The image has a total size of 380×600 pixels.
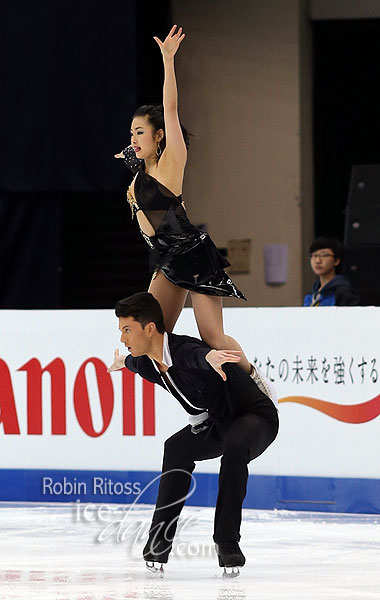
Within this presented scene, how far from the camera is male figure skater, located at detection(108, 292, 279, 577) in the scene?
407 centimetres

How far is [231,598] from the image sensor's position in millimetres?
3719

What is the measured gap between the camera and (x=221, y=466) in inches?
163

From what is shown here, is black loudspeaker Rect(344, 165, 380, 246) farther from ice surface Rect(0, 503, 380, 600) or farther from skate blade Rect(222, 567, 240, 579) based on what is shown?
skate blade Rect(222, 567, 240, 579)

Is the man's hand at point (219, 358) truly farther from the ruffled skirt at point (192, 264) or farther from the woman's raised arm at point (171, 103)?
the woman's raised arm at point (171, 103)

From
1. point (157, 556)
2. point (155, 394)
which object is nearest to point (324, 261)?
point (155, 394)

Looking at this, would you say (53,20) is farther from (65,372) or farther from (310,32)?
(65,372)

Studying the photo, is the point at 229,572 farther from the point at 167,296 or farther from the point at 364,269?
the point at 364,269

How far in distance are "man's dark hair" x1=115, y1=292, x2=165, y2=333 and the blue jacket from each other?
8.94 feet

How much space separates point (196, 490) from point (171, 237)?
1917 millimetres

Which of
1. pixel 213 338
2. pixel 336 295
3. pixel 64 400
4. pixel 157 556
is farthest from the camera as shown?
pixel 336 295

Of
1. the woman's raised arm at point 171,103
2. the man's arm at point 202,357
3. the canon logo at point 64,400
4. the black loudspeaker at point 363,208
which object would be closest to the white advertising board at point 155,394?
the canon logo at point 64,400

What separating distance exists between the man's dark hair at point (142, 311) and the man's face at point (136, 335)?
2cm

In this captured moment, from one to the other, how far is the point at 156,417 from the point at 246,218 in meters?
3.96

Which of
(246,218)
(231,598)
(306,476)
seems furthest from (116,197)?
(231,598)
